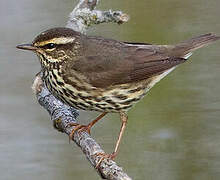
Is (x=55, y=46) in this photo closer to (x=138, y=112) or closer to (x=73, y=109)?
(x=73, y=109)

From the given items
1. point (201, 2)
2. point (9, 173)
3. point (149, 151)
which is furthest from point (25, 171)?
point (201, 2)

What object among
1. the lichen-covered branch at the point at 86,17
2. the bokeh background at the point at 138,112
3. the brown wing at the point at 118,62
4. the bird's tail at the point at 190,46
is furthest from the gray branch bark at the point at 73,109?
the bokeh background at the point at 138,112

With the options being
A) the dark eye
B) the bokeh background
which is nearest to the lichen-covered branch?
the dark eye

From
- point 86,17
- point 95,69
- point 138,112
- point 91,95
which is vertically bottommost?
point 138,112

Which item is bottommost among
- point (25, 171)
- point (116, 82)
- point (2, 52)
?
point (25, 171)

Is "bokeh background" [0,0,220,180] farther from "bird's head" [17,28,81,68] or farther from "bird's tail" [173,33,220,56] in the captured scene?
"bird's head" [17,28,81,68]

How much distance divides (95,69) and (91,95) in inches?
11.4

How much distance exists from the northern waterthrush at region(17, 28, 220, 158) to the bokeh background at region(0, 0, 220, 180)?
1.98m

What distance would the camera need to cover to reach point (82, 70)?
A: 300 inches

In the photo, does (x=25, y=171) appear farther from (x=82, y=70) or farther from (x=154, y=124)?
(x=82, y=70)

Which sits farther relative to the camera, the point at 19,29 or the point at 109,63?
the point at 19,29

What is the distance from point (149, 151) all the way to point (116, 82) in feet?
8.08

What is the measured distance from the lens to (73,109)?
8.13m

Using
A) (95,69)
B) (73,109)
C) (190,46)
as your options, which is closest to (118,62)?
(95,69)
